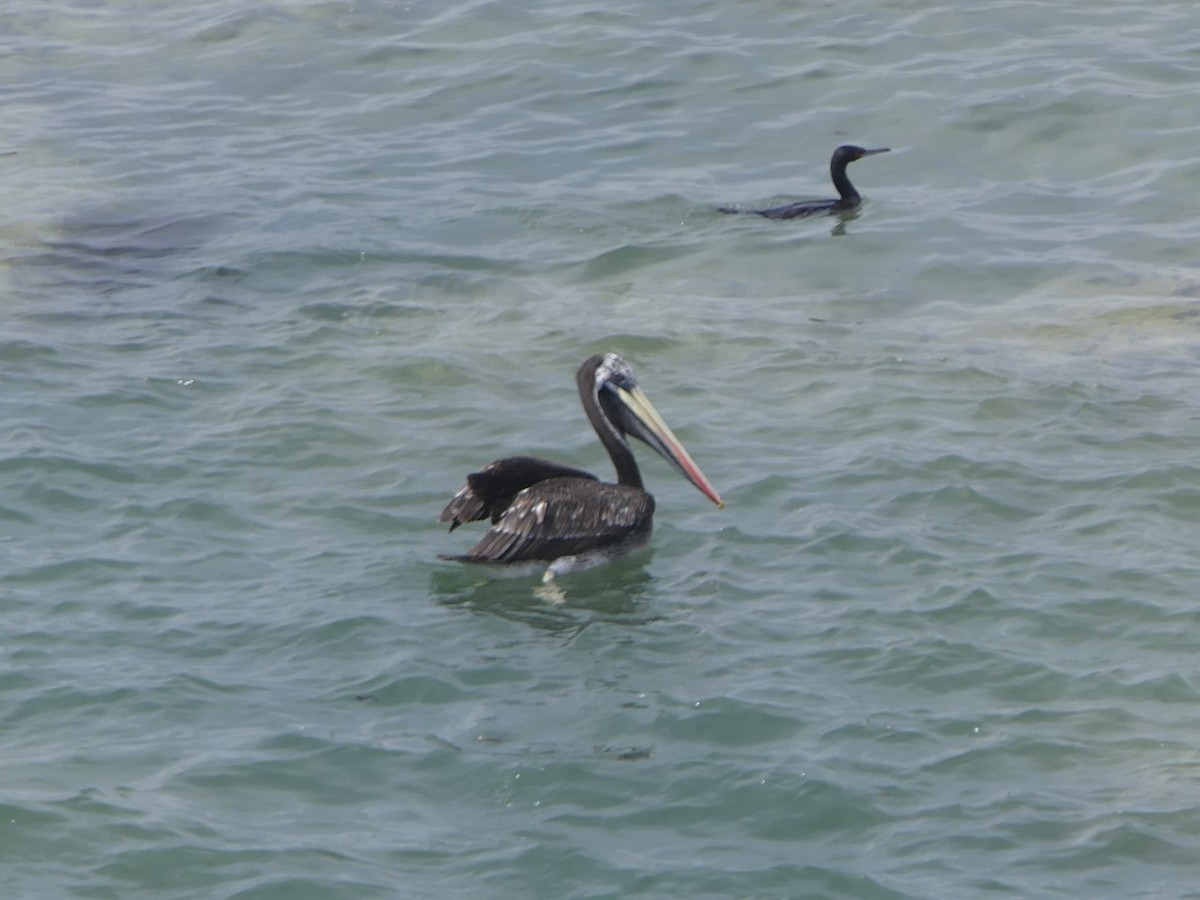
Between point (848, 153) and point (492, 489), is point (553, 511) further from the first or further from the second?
point (848, 153)

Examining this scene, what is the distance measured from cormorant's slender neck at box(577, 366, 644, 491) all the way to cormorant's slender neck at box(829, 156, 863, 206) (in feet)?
15.6

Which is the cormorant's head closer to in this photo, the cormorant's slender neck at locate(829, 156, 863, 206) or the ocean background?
the cormorant's slender neck at locate(829, 156, 863, 206)

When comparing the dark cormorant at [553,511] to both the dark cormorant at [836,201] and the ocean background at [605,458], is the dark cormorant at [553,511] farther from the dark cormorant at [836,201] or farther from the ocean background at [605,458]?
the dark cormorant at [836,201]

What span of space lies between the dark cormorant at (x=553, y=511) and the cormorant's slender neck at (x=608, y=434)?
76 millimetres

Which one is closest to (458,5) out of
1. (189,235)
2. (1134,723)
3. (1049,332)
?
(189,235)

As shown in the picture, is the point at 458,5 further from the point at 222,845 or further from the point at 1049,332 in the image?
the point at 222,845

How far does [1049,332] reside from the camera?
1173 centimetres

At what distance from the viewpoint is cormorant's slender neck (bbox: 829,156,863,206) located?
556 inches

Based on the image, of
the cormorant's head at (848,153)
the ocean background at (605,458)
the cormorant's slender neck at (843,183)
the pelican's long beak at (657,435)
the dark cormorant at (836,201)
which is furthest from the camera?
the cormorant's head at (848,153)

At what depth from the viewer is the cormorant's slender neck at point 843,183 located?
556 inches

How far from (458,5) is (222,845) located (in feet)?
45.1

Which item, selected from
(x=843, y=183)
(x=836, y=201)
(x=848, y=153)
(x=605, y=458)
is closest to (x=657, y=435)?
(x=605, y=458)

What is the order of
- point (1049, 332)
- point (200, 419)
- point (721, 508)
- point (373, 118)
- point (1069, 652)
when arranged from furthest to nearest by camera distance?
1. point (373, 118)
2. point (1049, 332)
3. point (200, 419)
4. point (721, 508)
5. point (1069, 652)

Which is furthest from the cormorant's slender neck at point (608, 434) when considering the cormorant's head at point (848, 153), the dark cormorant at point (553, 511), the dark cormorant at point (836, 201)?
the cormorant's head at point (848, 153)
